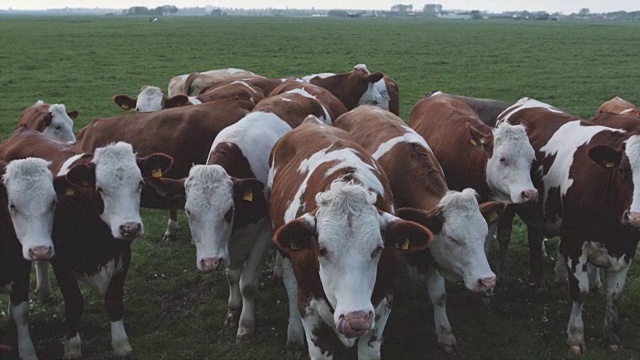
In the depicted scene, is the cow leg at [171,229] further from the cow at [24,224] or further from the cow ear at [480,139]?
the cow ear at [480,139]

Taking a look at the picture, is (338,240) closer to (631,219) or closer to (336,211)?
(336,211)

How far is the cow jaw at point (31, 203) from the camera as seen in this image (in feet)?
16.7

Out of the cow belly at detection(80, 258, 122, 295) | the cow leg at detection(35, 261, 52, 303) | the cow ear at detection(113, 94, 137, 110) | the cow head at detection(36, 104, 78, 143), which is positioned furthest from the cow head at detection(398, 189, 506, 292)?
the cow ear at detection(113, 94, 137, 110)

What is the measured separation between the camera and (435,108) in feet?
28.0

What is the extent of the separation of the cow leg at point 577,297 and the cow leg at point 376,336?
6.74ft

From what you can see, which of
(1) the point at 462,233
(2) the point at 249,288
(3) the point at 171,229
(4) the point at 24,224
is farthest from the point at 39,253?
(3) the point at 171,229

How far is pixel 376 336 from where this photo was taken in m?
4.91

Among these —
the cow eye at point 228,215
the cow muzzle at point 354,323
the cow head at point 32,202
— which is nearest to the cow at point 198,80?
the cow eye at point 228,215

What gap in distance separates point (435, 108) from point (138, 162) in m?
4.19

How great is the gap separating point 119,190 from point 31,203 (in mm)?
693

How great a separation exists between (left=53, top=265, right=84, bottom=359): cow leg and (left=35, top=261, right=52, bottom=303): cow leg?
4.30ft

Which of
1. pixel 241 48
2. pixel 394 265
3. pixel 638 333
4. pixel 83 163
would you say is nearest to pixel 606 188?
pixel 638 333

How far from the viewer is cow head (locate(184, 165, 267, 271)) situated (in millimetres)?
5414

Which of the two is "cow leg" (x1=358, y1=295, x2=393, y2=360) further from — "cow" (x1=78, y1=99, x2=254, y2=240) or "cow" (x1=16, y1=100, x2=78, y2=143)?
"cow" (x1=16, y1=100, x2=78, y2=143)
